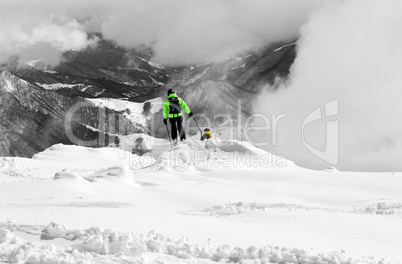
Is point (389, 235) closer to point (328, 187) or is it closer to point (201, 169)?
point (328, 187)

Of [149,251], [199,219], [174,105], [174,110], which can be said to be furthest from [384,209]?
[174,110]

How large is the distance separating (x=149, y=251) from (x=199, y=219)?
9.79ft

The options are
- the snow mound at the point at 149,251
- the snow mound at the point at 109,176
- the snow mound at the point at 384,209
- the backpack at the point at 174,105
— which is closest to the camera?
the snow mound at the point at 149,251

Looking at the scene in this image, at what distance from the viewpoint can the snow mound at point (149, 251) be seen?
770 centimetres

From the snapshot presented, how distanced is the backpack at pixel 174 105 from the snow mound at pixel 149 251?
1877 centimetres

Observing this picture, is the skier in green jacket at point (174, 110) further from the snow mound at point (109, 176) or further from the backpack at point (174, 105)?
the snow mound at point (109, 176)

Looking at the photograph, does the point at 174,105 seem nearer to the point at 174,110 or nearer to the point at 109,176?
the point at 174,110

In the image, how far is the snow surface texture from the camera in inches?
321

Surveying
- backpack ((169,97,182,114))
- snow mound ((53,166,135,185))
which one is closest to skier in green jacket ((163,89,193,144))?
backpack ((169,97,182,114))

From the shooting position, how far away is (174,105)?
27.5 m

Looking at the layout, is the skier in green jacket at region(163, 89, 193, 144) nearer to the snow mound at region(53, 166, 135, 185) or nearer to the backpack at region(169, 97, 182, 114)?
the backpack at region(169, 97, 182, 114)

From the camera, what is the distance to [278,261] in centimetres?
819

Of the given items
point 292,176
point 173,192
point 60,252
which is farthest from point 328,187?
point 60,252

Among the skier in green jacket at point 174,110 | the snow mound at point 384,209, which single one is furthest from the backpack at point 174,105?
the snow mound at point 384,209
